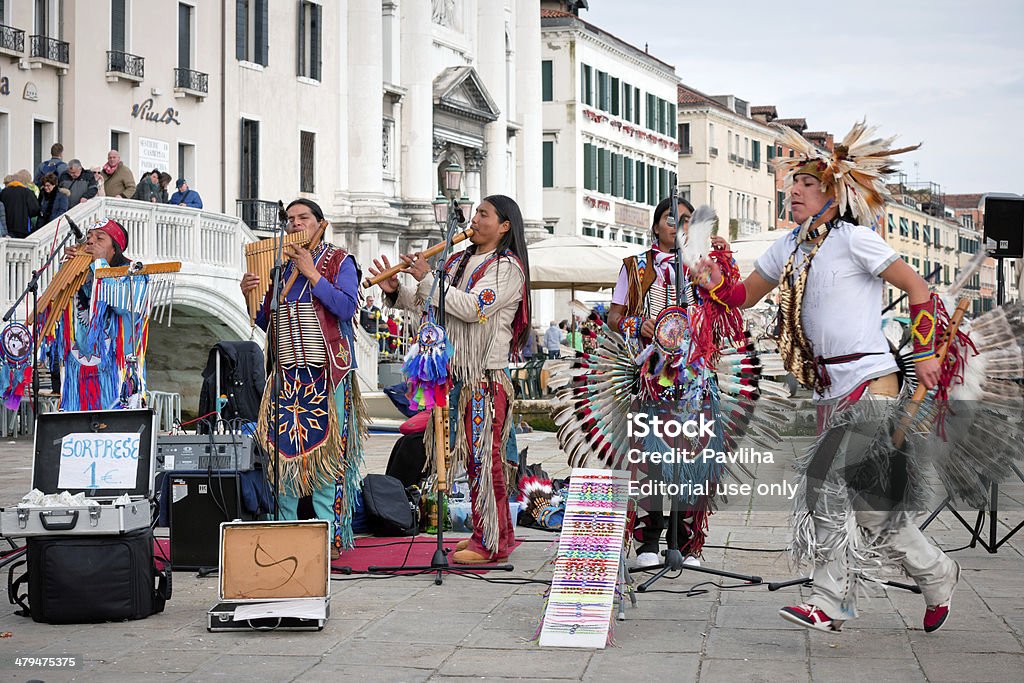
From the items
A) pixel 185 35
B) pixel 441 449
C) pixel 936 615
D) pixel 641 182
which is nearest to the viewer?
pixel 936 615

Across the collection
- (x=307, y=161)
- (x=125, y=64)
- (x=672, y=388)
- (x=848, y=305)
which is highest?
(x=125, y=64)

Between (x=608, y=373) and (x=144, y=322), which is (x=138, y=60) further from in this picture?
(x=608, y=373)

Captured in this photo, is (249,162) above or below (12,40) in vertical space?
below

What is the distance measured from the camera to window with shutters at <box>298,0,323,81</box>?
33.5 m

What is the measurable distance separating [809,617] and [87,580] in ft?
10.0

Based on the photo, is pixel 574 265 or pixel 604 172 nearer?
pixel 574 265

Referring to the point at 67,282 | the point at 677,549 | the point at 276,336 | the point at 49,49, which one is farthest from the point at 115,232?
the point at 49,49

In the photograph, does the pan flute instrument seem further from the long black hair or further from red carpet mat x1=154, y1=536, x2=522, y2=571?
the long black hair

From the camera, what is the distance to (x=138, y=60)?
27719mm

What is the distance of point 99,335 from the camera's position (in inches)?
344

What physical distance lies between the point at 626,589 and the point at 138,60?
76.2 feet

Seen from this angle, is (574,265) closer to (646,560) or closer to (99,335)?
(99,335)

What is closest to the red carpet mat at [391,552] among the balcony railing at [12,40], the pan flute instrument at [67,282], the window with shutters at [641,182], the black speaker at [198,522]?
the black speaker at [198,522]

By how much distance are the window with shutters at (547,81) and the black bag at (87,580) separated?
152ft
